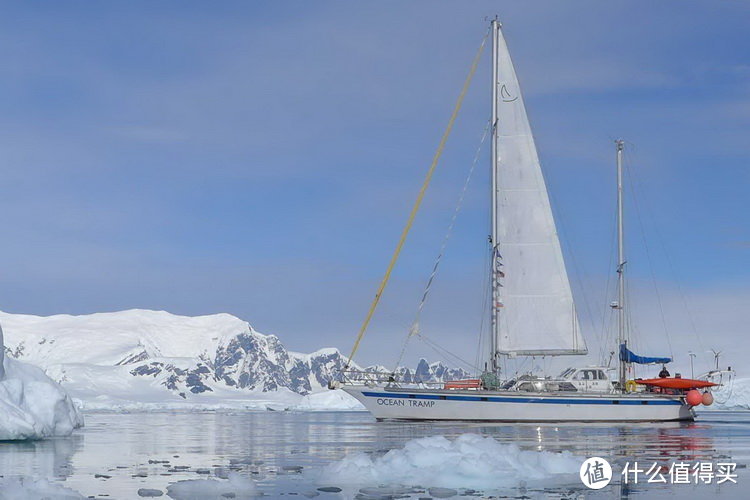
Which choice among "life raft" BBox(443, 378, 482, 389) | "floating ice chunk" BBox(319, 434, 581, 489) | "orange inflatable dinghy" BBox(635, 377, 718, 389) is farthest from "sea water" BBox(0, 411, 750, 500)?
"orange inflatable dinghy" BBox(635, 377, 718, 389)

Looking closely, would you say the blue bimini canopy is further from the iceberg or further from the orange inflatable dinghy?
the iceberg

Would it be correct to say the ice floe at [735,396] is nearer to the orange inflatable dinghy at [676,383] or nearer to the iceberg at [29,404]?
the orange inflatable dinghy at [676,383]

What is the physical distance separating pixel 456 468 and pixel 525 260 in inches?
1610

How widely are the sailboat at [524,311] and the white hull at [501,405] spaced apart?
6 centimetres

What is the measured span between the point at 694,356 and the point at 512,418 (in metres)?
19.4

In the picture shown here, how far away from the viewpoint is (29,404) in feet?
141

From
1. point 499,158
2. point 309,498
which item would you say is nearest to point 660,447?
point 309,498

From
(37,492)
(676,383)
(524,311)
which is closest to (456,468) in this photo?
(37,492)

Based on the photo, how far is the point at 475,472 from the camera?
76.4 ft

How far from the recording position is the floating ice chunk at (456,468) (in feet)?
75.9

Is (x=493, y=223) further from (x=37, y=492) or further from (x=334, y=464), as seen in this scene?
(x=37, y=492)

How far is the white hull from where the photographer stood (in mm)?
59250

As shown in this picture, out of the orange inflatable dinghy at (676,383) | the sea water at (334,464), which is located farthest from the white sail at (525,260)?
the sea water at (334,464)

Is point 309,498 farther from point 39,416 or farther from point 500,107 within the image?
point 500,107
